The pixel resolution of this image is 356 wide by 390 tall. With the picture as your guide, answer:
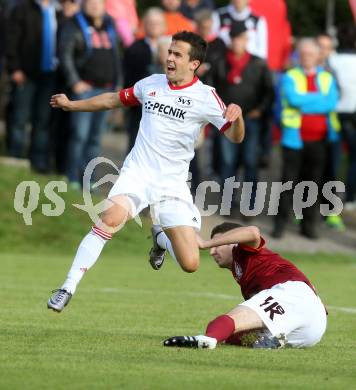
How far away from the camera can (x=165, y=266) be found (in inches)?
690

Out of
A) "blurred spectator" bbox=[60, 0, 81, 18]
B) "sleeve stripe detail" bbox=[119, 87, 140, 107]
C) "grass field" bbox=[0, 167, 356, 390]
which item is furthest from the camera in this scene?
"blurred spectator" bbox=[60, 0, 81, 18]

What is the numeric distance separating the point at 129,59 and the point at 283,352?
417 inches

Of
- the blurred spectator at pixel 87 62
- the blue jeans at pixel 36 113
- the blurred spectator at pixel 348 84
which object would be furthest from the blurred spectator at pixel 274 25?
the blue jeans at pixel 36 113

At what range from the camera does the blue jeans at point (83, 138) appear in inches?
742

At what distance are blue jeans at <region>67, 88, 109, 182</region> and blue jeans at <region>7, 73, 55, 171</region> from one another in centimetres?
63

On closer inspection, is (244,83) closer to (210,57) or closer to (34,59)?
(210,57)

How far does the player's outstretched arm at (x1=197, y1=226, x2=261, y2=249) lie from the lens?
931 cm

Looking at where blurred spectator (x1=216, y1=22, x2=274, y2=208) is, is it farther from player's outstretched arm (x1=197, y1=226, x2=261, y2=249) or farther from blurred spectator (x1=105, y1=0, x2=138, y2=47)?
player's outstretched arm (x1=197, y1=226, x2=261, y2=249)

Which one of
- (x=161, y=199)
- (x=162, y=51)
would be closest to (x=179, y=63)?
(x=161, y=199)

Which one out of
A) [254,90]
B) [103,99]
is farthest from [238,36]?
[103,99]

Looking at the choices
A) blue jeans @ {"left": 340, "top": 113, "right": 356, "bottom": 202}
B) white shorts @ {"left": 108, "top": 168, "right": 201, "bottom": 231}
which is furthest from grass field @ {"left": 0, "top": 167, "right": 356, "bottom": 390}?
blue jeans @ {"left": 340, "top": 113, "right": 356, "bottom": 202}

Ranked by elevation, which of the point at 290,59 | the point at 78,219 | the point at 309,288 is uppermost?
the point at 309,288

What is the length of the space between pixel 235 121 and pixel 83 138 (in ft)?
29.6

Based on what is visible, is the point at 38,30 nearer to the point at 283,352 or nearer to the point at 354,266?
the point at 354,266
